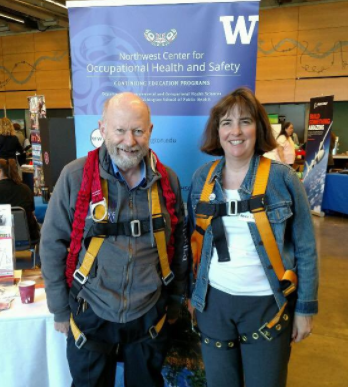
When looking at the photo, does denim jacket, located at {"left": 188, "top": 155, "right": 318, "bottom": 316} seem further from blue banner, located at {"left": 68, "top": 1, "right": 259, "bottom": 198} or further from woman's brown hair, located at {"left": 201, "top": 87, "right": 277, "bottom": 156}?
blue banner, located at {"left": 68, "top": 1, "right": 259, "bottom": 198}

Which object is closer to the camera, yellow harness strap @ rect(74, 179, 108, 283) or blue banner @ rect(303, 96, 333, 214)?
yellow harness strap @ rect(74, 179, 108, 283)

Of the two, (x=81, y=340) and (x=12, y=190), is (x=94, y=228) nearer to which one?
(x=81, y=340)

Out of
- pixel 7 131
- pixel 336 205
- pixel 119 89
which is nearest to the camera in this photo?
pixel 119 89

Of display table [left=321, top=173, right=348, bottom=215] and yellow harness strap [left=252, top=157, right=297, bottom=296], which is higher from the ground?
yellow harness strap [left=252, top=157, right=297, bottom=296]

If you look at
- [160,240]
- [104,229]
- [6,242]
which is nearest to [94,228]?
[104,229]

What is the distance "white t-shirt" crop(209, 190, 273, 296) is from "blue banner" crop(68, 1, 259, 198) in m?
0.63

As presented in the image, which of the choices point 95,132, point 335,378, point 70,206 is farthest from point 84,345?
point 335,378

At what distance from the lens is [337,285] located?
347 cm

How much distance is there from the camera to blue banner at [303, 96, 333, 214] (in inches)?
226

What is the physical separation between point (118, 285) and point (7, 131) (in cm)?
625

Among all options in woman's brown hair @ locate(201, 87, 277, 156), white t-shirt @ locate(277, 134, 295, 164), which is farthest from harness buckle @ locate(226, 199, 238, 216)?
white t-shirt @ locate(277, 134, 295, 164)

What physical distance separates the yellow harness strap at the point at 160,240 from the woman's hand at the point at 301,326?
0.50 m

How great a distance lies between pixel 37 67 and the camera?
1027 cm

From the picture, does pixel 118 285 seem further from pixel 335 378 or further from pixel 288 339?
pixel 335 378
